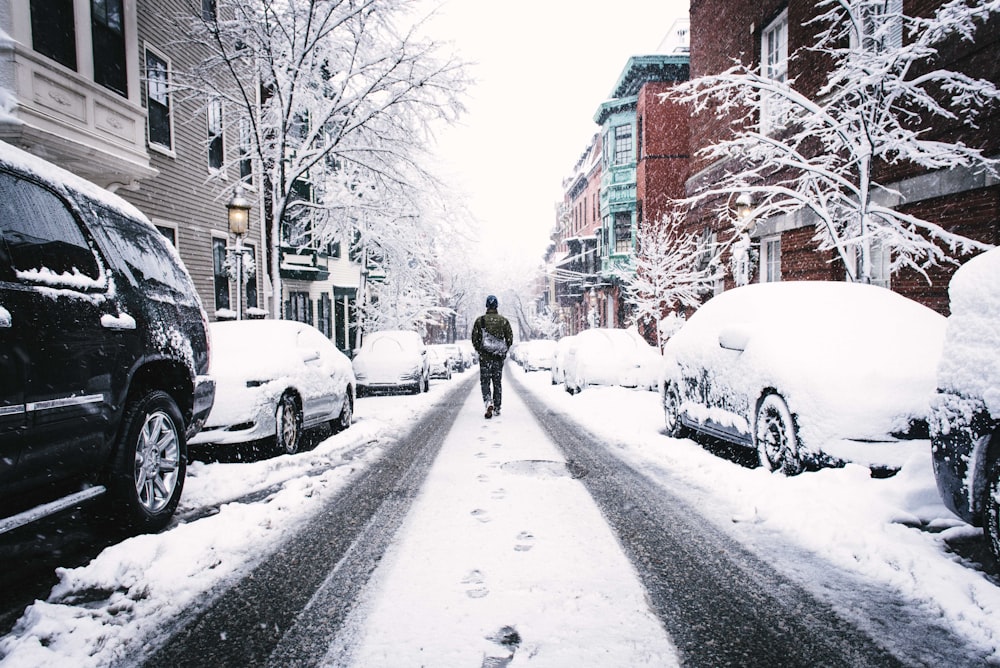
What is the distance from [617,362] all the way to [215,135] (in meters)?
12.0

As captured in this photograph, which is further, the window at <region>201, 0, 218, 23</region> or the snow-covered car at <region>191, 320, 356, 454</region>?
the window at <region>201, 0, 218, 23</region>

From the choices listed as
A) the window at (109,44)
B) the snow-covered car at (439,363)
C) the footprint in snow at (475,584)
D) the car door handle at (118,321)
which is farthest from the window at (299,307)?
the footprint in snow at (475,584)

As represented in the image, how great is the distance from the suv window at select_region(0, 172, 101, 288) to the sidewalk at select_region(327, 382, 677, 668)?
237 cm

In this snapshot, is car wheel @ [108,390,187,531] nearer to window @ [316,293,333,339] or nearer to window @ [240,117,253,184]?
window @ [240,117,253,184]

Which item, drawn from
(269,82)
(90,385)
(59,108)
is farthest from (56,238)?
(269,82)

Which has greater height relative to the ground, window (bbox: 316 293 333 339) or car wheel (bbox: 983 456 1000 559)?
window (bbox: 316 293 333 339)

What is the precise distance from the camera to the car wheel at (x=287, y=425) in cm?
665

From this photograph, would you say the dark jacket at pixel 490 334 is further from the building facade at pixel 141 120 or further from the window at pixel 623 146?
the window at pixel 623 146

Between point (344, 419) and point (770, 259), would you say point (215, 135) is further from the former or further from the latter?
point (770, 259)

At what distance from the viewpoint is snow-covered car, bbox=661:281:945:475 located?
450cm

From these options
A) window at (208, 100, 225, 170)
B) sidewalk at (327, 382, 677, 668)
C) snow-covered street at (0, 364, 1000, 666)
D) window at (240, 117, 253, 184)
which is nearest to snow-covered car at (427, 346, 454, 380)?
window at (240, 117, 253, 184)

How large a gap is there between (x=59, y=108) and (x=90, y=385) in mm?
7592

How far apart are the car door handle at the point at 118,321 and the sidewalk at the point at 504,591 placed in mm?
2126

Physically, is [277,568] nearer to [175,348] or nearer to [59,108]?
[175,348]
